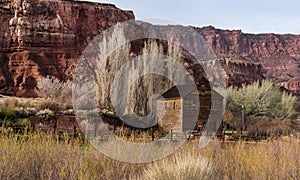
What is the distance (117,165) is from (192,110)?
16389 mm

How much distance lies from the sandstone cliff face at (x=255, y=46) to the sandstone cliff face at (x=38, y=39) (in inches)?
2682

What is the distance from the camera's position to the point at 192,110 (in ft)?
73.8

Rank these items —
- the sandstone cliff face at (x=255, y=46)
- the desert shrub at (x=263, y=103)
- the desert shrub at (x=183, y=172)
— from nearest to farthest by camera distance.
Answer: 1. the desert shrub at (x=183, y=172)
2. the desert shrub at (x=263, y=103)
3. the sandstone cliff face at (x=255, y=46)

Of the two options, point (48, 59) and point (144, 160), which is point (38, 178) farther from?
point (48, 59)

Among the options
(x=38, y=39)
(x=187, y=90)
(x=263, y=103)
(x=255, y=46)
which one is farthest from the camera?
(x=255, y=46)

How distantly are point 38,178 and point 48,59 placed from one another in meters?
44.5

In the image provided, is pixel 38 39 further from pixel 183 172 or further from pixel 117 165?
pixel 183 172

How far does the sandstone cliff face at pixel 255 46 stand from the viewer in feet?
379

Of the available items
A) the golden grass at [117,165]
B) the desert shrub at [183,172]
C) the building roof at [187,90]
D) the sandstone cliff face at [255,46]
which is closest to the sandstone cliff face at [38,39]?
the building roof at [187,90]

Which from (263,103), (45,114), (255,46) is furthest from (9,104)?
(255,46)

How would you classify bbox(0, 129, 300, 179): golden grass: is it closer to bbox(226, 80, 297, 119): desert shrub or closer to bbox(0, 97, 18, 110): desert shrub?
bbox(0, 97, 18, 110): desert shrub

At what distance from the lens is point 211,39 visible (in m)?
122

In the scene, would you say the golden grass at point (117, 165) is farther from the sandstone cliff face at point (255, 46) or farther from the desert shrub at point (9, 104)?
the sandstone cliff face at point (255, 46)

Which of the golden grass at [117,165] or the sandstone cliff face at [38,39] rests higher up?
the sandstone cliff face at [38,39]
